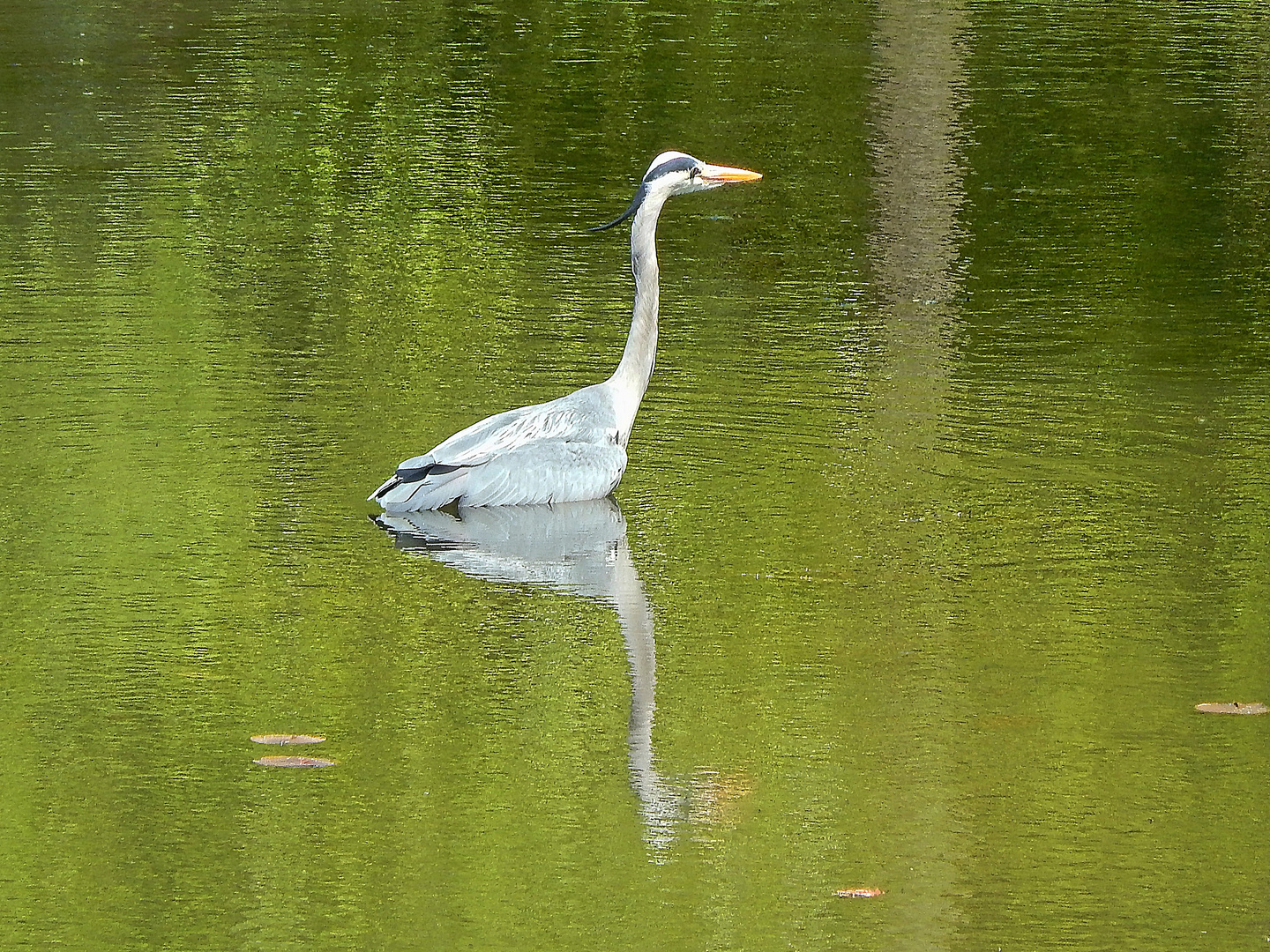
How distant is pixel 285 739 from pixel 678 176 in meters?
4.29

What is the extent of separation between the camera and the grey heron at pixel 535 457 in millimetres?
9703

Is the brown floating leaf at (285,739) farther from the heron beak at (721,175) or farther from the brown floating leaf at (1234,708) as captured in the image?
the heron beak at (721,175)

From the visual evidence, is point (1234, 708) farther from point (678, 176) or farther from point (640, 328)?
point (678, 176)

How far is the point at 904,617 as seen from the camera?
8406 millimetres

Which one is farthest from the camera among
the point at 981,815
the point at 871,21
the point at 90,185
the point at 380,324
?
the point at 871,21

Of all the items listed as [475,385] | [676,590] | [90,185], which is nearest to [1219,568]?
[676,590]

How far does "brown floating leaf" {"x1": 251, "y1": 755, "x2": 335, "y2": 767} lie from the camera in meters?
6.98

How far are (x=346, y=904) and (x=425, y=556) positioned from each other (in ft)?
11.0

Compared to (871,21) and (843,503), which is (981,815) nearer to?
(843,503)

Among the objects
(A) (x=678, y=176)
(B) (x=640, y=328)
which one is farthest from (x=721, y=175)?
(B) (x=640, y=328)

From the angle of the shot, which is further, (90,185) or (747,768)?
(90,185)

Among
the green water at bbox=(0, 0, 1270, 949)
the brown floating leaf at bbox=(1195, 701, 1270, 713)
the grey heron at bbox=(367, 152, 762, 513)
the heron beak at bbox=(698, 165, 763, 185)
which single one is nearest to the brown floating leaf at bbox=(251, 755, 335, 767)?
the green water at bbox=(0, 0, 1270, 949)

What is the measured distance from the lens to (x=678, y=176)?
34.7ft

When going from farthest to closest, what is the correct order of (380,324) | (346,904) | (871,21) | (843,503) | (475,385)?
(871,21)
(380,324)
(475,385)
(843,503)
(346,904)
